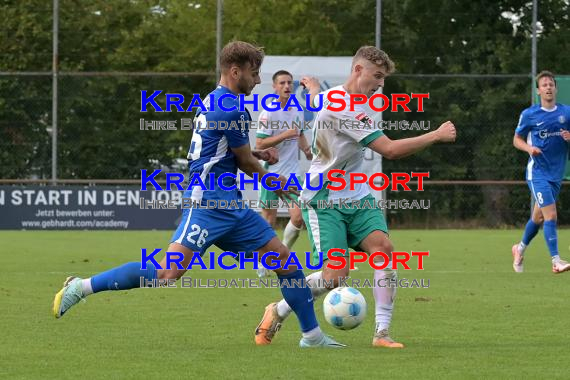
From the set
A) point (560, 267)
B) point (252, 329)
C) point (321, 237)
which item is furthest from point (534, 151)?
point (321, 237)

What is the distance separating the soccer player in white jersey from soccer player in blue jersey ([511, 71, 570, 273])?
656 centimetres

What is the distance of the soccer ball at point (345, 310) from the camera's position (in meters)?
8.02

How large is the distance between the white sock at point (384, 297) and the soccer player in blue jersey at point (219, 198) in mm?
400

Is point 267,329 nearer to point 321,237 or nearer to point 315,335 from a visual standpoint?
point 315,335

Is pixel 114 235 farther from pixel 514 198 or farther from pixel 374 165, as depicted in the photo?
pixel 514 198

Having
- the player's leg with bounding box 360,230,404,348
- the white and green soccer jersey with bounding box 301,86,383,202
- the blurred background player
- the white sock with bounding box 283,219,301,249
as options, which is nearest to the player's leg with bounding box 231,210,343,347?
the player's leg with bounding box 360,230,404,348

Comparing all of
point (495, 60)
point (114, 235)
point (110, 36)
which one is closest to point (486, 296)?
point (114, 235)

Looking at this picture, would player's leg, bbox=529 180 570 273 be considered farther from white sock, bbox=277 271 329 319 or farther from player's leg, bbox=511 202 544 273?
white sock, bbox=277 271 329 319

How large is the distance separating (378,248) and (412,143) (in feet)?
2.46

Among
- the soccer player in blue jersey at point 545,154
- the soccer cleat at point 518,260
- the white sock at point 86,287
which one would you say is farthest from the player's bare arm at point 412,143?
the soccer cleat at point 518,260

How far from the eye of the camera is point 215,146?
7676 mm

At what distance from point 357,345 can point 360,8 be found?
69.7ft

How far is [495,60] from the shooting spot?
92.8 feet

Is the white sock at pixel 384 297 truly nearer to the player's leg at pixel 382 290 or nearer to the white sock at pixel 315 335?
the player's leg at pixel 382 290
